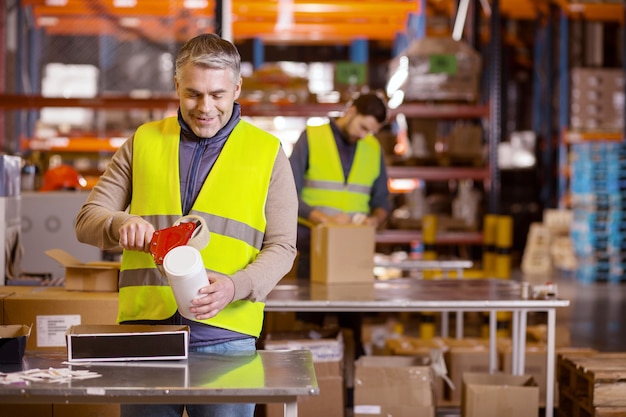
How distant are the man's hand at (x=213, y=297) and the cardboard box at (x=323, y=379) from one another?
1.94 metres

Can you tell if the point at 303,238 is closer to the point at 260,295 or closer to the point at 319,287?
the point at 319,287

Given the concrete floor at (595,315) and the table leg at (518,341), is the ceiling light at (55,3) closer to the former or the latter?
the concrete floor at (595,315)

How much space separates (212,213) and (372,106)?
8.53 feet

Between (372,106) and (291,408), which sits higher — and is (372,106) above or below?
above

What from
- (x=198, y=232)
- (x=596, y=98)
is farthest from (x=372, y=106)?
(x=596, y=98)

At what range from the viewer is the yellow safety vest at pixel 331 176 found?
5.32 m

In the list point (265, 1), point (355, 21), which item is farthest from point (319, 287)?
point (355, 21)

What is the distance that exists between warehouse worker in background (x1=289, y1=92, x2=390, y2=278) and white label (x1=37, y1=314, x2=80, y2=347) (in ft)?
5.99

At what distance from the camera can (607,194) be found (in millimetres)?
14719

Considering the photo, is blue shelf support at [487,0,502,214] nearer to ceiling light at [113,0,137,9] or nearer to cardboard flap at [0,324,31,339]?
ceiling light at [113,0,137,9]

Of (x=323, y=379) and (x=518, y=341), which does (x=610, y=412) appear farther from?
(x=323, y=379)

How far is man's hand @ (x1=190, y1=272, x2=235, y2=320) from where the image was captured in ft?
8.07

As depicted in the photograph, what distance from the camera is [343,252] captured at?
492 cm

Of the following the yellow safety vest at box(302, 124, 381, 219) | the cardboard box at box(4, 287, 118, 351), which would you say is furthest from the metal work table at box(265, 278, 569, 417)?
the cardboard box at box(4, 287, 118, 351)
